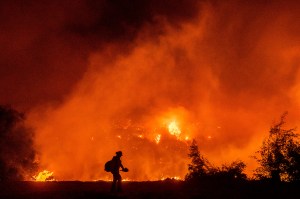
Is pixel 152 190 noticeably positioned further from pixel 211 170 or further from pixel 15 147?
pixel 15 147

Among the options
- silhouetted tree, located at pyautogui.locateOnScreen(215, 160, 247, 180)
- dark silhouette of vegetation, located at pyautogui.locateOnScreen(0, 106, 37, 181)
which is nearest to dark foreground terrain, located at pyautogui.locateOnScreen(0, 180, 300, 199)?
silhouetted tree, located at pyautogui.locateOnScreen(215, 160, 247, 180)

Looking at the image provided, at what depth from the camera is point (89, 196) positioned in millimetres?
20156

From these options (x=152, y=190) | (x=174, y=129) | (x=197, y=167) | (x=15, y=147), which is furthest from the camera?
(x=174, y=129)

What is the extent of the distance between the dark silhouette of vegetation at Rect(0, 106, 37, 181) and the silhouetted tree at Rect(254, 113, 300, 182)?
2913 cm

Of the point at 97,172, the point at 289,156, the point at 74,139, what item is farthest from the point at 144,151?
the point at 289,156

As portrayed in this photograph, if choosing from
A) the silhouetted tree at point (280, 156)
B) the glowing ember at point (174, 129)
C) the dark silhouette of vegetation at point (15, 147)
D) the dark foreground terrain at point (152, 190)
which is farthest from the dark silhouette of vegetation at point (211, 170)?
the glowing ember at point (174, 129)

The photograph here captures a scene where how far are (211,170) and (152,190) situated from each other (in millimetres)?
8305

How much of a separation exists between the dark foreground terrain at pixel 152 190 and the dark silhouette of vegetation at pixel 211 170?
200 cm

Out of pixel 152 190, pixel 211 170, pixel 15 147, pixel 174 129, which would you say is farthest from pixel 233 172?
pixel 174 129

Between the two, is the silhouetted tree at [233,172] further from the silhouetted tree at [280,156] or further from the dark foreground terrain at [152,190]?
the silhouetted tree at [280,156]

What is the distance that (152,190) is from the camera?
22.9 metres

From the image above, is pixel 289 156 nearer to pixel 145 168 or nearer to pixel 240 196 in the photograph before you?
pixel 240 196

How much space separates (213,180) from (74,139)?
314 ft

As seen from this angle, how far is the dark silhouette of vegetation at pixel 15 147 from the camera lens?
46.1 m
